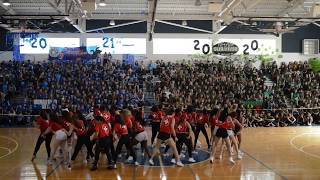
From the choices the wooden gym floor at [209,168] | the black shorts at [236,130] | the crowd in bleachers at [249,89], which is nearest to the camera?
the wooden gym floor at [209,168]

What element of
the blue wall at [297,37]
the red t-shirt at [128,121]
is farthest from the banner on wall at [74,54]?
the red t-shirt at [128,121]

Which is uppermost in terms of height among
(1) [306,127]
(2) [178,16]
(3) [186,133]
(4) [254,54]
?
(2) [178,16]

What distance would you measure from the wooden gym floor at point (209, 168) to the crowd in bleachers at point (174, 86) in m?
9.69

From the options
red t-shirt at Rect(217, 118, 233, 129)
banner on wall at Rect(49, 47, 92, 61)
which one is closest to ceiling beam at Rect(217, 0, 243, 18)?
banner on wall at Rect(49, 47, 92, 61)

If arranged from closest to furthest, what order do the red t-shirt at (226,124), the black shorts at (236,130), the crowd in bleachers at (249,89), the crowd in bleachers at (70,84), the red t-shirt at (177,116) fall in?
the red t-shirt at (226,124) < the red t-shirt at (177,116) < the black shorts at (236,130) < the crowd in bleachers at (249,89) < the crowd in bleachers at (70,84)

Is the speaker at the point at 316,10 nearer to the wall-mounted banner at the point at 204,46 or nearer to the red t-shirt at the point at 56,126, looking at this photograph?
the wall-mounted banner at the point at 204,46

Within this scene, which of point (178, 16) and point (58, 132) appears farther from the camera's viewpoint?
point (178, 16)

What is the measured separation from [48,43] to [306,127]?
20546 mm

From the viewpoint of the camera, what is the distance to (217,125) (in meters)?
12.4

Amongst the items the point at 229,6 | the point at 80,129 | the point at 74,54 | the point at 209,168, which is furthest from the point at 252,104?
the point at 80,129

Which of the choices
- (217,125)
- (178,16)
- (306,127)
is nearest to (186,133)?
(217,125)

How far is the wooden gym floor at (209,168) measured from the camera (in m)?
10.8

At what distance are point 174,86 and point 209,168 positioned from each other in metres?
17.6

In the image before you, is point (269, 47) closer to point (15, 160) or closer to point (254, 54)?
point (254, 54)
